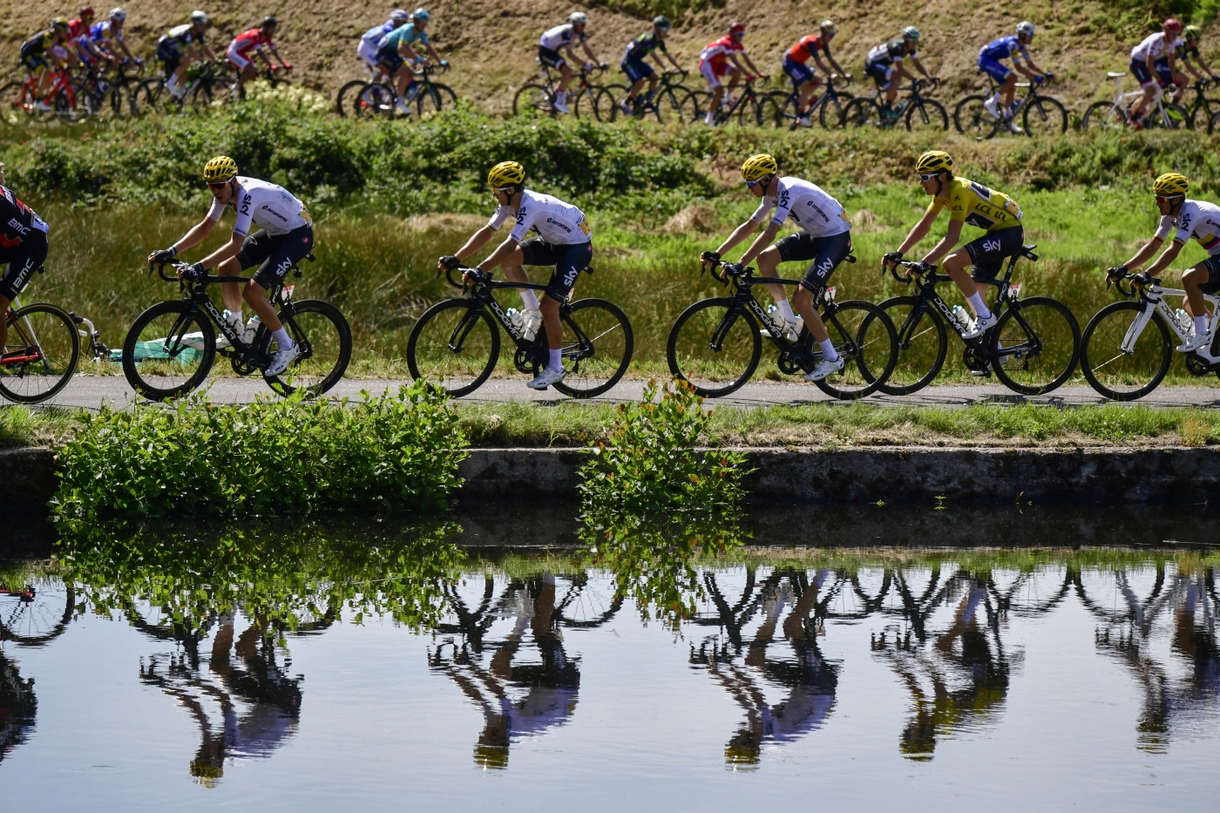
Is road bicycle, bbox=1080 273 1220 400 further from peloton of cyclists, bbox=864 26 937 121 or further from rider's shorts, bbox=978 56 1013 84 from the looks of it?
peloton of cyclists, bbox=864 26 937 121

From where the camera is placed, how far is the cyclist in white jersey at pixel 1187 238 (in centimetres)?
1271

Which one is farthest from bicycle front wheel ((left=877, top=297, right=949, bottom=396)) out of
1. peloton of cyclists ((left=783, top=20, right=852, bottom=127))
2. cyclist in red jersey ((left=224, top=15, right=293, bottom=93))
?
cyclist in red jersey ((left=224, top=15, right=293, bottom=93))

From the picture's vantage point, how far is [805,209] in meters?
12.6

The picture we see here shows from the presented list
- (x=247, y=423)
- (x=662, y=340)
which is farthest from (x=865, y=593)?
(x=662, y=340)

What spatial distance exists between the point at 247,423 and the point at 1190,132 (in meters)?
23.2

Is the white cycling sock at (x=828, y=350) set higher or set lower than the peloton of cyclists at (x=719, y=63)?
lower

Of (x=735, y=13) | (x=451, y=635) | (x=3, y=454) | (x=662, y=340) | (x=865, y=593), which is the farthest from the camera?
(x=735, y=13)

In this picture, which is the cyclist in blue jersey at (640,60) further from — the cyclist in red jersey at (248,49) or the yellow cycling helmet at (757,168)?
the yellow cycling helmet at (757,168)

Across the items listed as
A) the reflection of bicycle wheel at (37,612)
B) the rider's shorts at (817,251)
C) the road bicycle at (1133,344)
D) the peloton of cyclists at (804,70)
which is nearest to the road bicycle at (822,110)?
the peloton of cyclists at (804,70)

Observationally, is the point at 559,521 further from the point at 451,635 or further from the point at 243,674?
the point at 243,674

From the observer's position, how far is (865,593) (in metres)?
8.12

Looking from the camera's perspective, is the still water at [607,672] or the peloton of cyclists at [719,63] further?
the peloton of cyclists at [719,63]

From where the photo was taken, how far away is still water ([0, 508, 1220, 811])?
530cm

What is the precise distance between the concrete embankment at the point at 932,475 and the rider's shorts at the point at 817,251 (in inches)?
97.4
